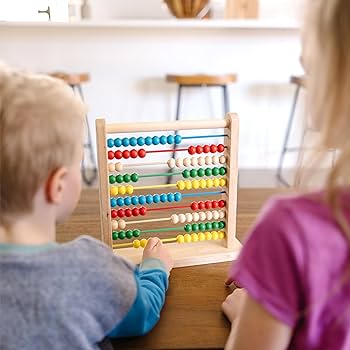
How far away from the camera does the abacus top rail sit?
1018mm

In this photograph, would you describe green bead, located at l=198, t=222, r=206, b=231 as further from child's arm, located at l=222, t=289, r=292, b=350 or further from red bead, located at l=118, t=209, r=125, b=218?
child's arm, located at l=222, t=289, r=292, b=350

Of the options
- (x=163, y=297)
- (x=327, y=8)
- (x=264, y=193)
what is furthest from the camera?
(x=264, y=193)

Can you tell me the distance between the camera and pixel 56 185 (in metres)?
0.76

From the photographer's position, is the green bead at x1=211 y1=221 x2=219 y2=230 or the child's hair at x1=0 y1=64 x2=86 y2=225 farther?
the green bead at x1=211 y1=221 x2=219 y2=230

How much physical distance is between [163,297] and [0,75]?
47 centimetres

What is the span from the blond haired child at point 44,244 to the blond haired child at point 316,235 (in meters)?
0.26

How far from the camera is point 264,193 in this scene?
1.49m

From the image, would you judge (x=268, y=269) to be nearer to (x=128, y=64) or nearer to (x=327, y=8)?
(x=327, y=8)

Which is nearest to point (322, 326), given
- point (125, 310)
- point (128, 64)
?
point (125, 310)

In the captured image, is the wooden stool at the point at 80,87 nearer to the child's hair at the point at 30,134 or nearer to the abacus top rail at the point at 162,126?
the abacus top rail at the point at 162,126

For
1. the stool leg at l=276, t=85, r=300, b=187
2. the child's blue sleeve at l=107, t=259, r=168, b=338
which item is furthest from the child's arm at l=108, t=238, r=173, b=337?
A: the stool leg at l=276, t=85, r=300, b=187

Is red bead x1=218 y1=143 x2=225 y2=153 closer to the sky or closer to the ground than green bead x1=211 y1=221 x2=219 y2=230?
closer to the sky

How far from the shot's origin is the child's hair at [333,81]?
55cm

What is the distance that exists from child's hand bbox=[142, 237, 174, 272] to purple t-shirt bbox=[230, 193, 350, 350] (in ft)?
1.47
